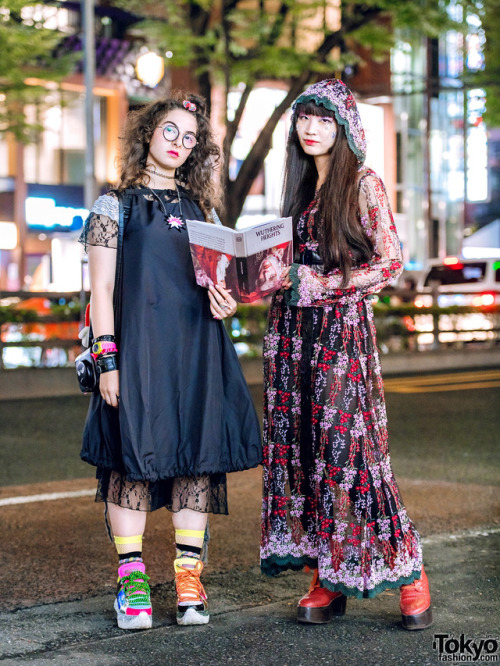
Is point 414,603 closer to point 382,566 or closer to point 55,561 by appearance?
point 382,566

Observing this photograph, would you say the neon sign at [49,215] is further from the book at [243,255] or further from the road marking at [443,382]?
the book at [243,255]

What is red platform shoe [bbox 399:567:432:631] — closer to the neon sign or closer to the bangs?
the bangs

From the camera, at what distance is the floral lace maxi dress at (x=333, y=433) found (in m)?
3.63

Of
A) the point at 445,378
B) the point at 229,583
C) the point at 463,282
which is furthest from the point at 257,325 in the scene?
the point at 229,583

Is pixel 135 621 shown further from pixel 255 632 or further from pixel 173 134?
pixel 173 134

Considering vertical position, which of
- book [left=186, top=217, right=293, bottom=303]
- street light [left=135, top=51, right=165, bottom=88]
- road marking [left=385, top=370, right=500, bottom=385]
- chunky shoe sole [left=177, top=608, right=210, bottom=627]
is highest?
street light [left=135, top=51, right=165, bottom=88]

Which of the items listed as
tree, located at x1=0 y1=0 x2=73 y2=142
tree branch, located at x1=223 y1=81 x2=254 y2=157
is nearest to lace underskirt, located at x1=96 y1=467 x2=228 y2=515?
tree branch, located at x1=223 y1=81 x2=254 y2=157

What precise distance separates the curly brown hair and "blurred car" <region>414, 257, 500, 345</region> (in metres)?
15.1

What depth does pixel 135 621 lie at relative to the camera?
3631 millimetres

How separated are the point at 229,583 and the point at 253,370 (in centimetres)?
1114

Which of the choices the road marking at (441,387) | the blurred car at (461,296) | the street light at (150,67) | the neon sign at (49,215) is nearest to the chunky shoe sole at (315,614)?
the road marking at (441,387)

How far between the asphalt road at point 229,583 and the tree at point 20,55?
11207 mm

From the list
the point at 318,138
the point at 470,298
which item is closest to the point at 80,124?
the point at 470,298

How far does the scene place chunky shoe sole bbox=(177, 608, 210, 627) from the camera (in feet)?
12.0
